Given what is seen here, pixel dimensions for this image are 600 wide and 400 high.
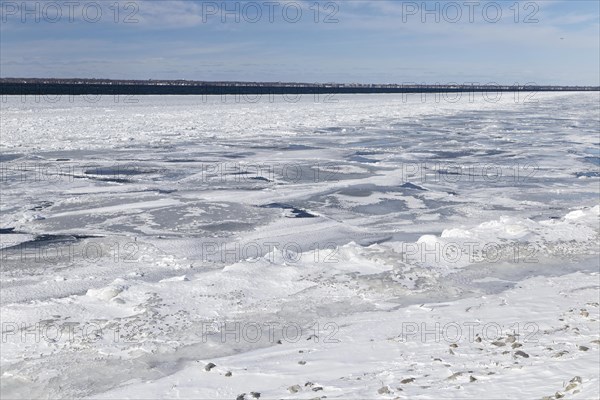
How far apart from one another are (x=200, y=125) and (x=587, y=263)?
1631cm

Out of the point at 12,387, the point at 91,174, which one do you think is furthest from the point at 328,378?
the point at 91,174

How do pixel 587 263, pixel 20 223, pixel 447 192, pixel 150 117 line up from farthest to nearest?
pixel 150 117, pixel 447 192, pixel 20 223, pixel 587 263

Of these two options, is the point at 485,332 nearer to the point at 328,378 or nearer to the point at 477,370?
the point at 477,370

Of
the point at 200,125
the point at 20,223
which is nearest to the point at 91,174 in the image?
the point at 20,223

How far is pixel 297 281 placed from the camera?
5.27 m

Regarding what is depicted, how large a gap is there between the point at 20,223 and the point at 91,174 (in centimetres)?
352

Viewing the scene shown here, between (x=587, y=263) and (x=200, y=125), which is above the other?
(x=200, y=125)

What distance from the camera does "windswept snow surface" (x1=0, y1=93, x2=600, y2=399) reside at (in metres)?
3.56

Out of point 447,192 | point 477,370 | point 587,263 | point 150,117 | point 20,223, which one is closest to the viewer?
point 477,370

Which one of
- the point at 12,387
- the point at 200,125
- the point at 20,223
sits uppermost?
the point at 200,125

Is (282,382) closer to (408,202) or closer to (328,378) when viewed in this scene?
(328,378)

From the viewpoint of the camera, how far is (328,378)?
3.50 metres

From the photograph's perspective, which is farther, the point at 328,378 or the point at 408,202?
the point at 408,202

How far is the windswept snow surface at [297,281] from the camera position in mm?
3564
